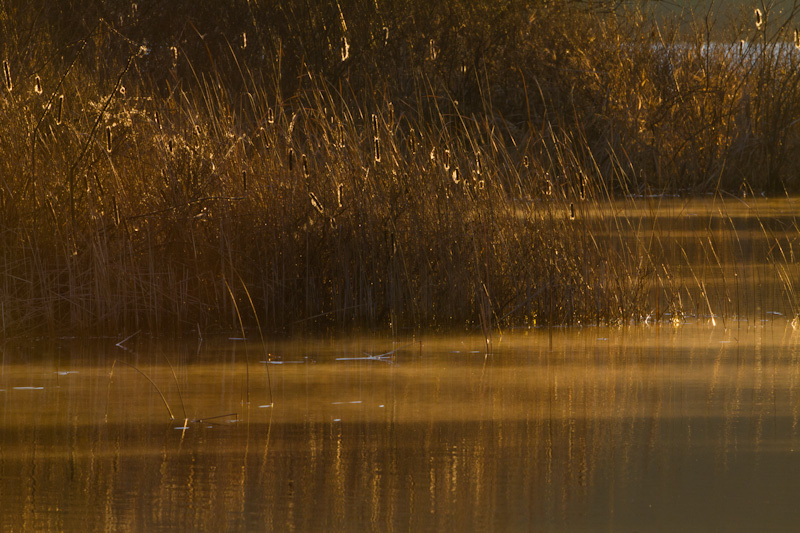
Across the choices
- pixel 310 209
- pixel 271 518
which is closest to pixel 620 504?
pixel 271 518

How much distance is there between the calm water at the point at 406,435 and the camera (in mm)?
4047

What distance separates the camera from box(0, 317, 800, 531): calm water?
4047 mm

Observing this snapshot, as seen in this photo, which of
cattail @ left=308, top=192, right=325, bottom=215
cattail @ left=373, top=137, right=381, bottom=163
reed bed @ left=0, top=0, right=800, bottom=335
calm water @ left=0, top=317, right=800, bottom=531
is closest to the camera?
calm water @ left=0, top=317, right=800, bottom=531

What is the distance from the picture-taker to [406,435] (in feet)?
16.6

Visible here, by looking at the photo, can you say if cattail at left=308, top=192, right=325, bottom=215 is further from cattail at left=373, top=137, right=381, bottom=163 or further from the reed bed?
cattail at left=373, top=137, right=381, bottom=163

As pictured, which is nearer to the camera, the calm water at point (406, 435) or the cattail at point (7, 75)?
the calm water at point (406, 435)

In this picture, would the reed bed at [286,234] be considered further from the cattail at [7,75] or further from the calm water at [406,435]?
the calm water at [406,435]

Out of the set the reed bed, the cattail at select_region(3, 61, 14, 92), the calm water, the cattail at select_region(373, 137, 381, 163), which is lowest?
the calm water

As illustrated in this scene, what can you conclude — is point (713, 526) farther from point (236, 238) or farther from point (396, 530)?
point (236, 238)

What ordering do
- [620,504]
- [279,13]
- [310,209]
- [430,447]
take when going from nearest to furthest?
[620,504] < [430,447] < [310,209] < [279,13]

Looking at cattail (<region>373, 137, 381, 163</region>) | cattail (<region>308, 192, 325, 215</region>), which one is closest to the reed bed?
cattail (<region>373, 137, 381, 163</region>)

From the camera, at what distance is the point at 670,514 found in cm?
404

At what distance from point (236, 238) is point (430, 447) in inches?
135

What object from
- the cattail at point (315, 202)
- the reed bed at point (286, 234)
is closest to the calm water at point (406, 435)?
the reed bed at point (286, 234)
